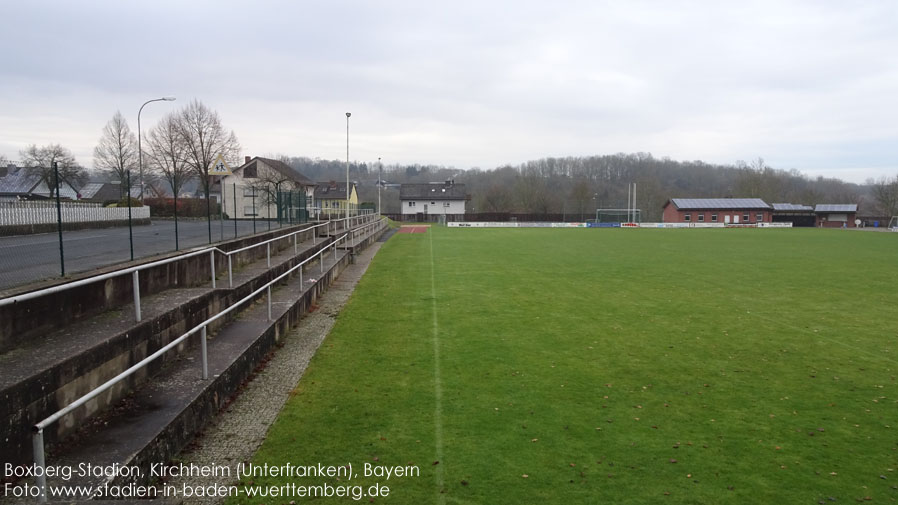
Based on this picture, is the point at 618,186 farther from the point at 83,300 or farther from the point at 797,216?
the point at 83,300

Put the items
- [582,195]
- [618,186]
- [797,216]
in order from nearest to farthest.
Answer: [797,216], [582,195], [618,186]

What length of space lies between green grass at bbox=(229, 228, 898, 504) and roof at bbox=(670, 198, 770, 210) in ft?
217

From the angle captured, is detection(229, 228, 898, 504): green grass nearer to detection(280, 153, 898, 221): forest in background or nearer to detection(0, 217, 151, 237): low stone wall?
detection(0, 217, 151, 237): low stone wall

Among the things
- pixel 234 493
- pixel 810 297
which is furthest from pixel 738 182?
pixel 234 493

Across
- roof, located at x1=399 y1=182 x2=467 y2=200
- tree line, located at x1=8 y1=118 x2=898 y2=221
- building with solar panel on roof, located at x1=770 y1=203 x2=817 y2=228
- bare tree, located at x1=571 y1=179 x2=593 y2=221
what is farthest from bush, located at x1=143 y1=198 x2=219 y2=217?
building with solar panel on roof, located at x1=770 y1=203 x2=817 y2=228

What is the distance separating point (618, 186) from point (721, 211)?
45.5 m

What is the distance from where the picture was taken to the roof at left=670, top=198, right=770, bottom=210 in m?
76.9

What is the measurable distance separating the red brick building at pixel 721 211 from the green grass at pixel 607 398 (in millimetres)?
65362

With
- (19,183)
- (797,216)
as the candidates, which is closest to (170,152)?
(19,183)

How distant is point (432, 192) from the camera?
297ft

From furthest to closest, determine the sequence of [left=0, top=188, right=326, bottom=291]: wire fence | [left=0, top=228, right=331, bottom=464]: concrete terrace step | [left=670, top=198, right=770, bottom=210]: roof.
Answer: [left=670, top=198, right=770, bottom=210]: roof → [left=0, top=188, right=326, bottom=291]: wire fence → [left=0, top=228, right=331, bottom=464]: concrete terrace step

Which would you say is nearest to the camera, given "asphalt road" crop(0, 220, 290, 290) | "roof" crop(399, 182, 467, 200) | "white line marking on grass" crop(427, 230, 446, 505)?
"white line marking on grass" crop(427, 230, 446, 505)

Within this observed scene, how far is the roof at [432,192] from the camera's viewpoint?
8931cm

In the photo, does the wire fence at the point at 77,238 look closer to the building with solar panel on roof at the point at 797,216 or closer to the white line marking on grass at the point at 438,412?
the white line marking on grass at the point at 438,412
